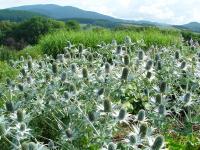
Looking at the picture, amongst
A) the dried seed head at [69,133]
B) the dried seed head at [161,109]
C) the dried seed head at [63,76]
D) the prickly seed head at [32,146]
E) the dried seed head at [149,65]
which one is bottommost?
the dried seed head at [69,133]

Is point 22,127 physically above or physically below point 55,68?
below

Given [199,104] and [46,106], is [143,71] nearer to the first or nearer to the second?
[199,104]

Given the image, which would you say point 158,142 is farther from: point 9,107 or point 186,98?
point 9,107

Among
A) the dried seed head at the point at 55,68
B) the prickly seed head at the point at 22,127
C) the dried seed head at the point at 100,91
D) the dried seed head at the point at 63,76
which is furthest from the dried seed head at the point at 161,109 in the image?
the dried seed head at the point at 55,68

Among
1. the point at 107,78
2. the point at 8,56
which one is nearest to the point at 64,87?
the point at 107,78

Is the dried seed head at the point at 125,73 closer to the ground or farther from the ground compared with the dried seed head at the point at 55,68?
farther from the ground

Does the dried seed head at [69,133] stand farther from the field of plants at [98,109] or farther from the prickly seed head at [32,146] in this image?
the prickly seed head at [32,146]


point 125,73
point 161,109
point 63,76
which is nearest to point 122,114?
point 161,109

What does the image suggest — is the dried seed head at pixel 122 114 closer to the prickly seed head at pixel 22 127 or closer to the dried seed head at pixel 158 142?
the dried seed head at pixel 158 142

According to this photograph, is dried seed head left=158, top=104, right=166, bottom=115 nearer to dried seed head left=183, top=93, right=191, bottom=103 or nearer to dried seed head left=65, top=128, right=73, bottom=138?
dried seed head left=183, top=93, right=191, bottom=103

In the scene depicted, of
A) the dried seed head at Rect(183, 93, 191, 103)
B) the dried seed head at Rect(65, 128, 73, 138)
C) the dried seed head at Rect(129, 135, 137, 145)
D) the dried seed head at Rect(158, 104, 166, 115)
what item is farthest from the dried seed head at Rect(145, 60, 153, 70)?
the dried seed head at Rect(129, 135, 137, 145)

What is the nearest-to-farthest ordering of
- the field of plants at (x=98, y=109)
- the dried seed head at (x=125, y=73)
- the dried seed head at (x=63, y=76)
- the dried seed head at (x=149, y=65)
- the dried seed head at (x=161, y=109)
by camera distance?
the field of plants at (x=98, y=109) → the dried seed head at (x=161, y=109) → the dried seed head at (x=125, y=73) → the dried seed head at (x=63, y=76) → the dried seed head at (x=149, y=65)

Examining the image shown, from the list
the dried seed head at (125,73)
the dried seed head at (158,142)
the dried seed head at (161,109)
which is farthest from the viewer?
the dried seed head at (125,73)

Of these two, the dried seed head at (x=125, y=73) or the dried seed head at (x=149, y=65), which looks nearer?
the dried seed head at (x=125, y=73)
